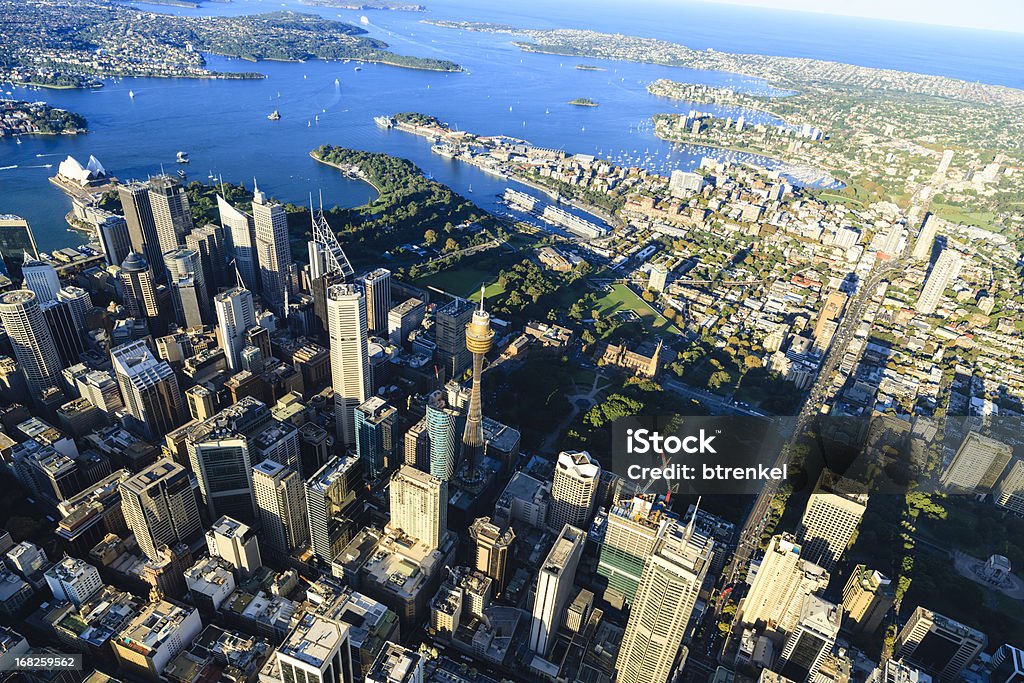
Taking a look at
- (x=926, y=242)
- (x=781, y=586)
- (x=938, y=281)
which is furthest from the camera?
(x=926, y=242)

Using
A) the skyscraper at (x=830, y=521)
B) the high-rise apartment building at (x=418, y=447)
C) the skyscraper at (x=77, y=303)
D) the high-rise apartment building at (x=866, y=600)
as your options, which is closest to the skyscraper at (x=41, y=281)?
the skyscraper at (x=77, y=303)

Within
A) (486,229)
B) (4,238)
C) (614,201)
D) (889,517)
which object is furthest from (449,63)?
(889,517)

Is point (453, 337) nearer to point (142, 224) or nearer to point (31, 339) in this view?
point (31, 339)

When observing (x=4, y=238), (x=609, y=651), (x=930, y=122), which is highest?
(x=930, y=122)

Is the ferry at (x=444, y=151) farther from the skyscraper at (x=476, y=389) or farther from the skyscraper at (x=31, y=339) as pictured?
the skyscraper at (x=476, y=389)

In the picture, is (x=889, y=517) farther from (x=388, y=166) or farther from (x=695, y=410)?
(x=388, y=166)

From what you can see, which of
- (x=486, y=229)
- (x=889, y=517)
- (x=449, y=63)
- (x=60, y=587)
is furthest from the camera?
(x=449, y=63)

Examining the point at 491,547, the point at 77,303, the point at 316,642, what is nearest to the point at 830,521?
the point at 491,547
